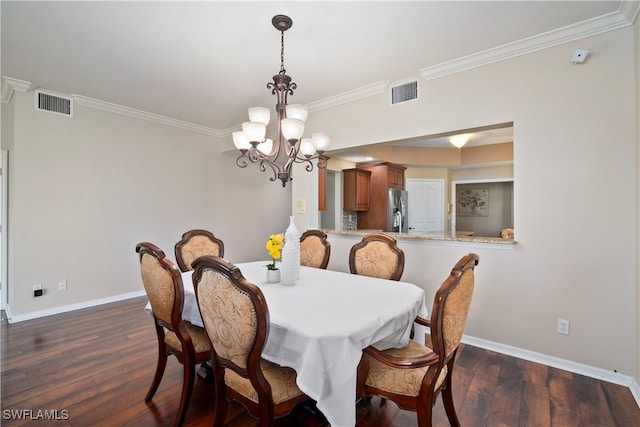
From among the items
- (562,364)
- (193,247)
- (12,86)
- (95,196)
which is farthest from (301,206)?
(12,86)

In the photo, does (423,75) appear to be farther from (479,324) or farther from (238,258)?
(238,258)

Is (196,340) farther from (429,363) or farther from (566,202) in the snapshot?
(566,202)

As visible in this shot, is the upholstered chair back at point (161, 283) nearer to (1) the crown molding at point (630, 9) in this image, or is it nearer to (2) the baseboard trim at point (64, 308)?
(2) the baseboard trim at point (64, 308)

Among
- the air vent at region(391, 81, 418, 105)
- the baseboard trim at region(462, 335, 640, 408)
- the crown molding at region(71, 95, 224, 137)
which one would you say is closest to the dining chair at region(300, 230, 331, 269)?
the baseboard trim at region(462, 335, 640, 408)

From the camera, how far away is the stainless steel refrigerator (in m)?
5.74

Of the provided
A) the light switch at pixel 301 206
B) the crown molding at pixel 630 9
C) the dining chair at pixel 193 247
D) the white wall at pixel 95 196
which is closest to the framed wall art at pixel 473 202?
the light switch at pixel 301 206

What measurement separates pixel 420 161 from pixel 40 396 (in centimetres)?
606

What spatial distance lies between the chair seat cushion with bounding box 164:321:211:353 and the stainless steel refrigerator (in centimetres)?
433

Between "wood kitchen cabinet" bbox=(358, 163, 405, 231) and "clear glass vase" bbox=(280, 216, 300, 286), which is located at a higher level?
"wood kitchen cabinet" bbox=(358, 163, 405, 231)

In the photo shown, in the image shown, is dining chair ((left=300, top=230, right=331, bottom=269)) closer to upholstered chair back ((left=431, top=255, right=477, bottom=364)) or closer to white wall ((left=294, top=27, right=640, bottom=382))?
white wall ((left=294, top=27, right=640, bottom=382))

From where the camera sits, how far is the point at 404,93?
3252 millimetres

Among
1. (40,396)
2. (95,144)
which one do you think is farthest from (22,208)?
(40,396)

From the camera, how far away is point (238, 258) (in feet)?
19.0

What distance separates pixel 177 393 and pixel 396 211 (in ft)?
15.5
